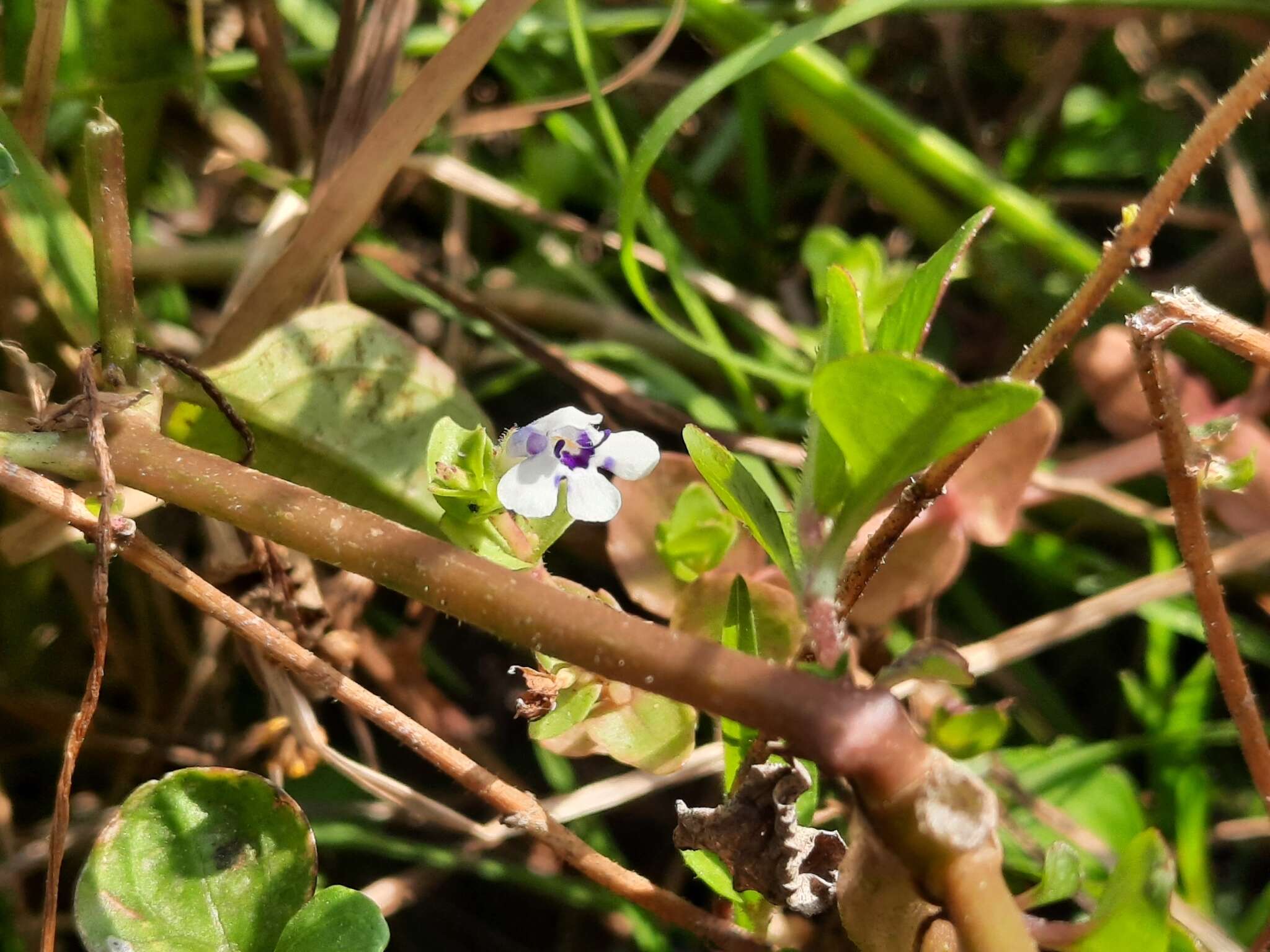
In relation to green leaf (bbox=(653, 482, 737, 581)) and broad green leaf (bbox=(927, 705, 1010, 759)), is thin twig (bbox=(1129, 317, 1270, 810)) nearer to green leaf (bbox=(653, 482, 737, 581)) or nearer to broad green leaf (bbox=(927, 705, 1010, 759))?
broad green leaf (bbox=(927, 705, 1010, 759))

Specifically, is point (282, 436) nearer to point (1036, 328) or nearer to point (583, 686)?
point (583, 686)

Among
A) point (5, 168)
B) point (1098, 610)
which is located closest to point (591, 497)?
point (5, 168)

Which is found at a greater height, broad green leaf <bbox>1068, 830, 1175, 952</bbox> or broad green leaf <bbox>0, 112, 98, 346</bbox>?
broad green leaf <bbox>1068, 830, 1175, 952</bbox>

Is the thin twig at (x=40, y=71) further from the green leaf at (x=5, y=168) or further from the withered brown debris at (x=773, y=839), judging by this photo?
the withered brown debris at (x=773, y=839)

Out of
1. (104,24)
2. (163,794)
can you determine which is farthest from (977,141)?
(163,794)

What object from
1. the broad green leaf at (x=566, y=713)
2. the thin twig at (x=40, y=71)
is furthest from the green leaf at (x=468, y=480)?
the thin twig at (x=40, y=71)

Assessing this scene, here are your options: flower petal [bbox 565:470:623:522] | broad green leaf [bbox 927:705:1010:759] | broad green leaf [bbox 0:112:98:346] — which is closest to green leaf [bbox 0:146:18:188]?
broad green leaf [bbox 0:112:98:346]
